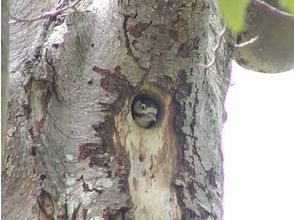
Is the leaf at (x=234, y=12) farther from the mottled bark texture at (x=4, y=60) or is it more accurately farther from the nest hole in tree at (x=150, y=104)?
the nest hole in tree at (x=150, y=104)

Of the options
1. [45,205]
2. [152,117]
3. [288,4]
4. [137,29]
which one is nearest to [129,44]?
[137,29]

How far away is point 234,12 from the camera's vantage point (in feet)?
1.94

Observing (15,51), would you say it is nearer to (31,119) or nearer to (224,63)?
(31,119)

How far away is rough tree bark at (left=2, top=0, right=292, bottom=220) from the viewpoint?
1.23 m

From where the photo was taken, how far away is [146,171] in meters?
1.32

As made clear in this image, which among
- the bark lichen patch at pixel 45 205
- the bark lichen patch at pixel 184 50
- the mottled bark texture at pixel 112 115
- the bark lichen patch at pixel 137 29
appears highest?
the bark lichen patch at pixel 137 29

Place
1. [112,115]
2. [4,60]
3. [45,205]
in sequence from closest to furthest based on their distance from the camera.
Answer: [4,60] → [45,205] → [112,115]

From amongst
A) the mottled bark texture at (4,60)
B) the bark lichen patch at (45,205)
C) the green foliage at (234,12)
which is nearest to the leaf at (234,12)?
the green foliage at (234,12)

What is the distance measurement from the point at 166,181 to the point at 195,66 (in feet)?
0.70

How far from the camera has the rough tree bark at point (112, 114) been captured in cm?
123

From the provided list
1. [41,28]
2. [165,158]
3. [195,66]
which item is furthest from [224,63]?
[41,28]

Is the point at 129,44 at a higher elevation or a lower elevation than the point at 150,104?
higher

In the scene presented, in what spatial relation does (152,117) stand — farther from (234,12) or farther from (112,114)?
(234,12)

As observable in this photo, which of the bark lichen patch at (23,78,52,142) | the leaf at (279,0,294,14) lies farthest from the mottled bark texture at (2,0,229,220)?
the leaf at (279,0,294,14)
